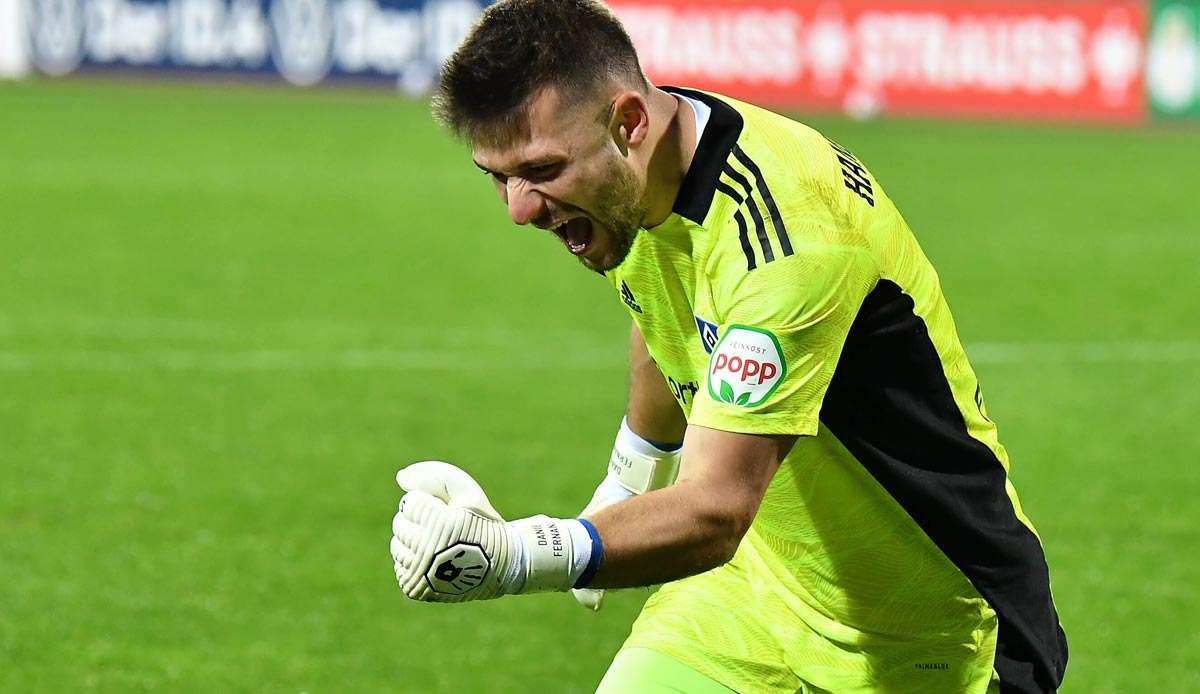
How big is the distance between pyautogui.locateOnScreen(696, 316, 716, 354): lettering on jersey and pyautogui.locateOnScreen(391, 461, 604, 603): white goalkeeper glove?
0.49m

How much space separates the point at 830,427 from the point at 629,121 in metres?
0.71

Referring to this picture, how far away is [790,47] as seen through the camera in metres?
27.7

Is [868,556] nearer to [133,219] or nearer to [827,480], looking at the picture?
[827,480]

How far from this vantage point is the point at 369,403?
9.91 meters

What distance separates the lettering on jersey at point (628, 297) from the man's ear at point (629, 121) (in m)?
0.47

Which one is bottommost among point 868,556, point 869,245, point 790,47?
point 790,47

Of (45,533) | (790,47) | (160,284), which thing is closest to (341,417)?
(45,533)

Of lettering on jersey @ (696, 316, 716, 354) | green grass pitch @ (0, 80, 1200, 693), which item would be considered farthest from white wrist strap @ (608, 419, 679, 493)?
green grass pitch @ (0, 80, 1200, 693)

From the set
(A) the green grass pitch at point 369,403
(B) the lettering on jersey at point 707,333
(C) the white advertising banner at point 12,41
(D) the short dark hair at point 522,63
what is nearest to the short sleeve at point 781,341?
(B) the lettering on jersey at point 707,333

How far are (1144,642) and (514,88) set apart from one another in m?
3.93

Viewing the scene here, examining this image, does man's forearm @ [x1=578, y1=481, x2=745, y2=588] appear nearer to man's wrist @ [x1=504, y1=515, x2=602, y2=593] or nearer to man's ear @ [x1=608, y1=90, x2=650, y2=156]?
man's wrist @ [x1=504, y1=515, x2=602, y2=593]

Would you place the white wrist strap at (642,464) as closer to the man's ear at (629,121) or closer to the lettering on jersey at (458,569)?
the man's ear at (629,121)

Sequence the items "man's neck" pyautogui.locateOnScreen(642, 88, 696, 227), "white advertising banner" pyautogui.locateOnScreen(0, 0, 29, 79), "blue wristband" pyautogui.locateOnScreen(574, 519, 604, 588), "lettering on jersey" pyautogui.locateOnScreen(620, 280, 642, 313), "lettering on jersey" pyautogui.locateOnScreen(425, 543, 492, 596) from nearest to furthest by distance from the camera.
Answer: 1. "lettering on jersey" pyautogui.locateOnScreen(425, 543, 492, 596)
2. "blue wristband" pyautogui.locateOnScreen(574, 519, 604, 588)
3. "man's neck" pyautogui.locateOnScreen(642, 88, 696, 227)
4. "lettering on jersey" pyautogui.locateOnScreen(620, 280, 642, 313)
5. "white advertising banner" pyautogui.locateOnScreen(0, 0, 29, 79)

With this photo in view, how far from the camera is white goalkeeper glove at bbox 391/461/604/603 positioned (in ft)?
10.1
